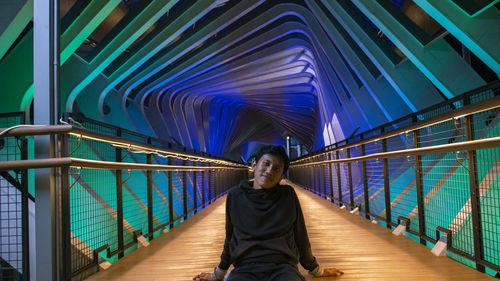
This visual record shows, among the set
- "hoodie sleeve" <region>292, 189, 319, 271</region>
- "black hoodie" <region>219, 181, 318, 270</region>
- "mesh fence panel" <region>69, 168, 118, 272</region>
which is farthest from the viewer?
"mesh fence panel" <region>69, 168, 118, 272</region>

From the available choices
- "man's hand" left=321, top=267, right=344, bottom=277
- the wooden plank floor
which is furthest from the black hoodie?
the wooden plank floor

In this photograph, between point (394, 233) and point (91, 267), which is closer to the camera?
point (91, 267)

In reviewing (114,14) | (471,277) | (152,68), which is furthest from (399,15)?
(152,68)

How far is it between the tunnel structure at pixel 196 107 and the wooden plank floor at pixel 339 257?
0.18 m

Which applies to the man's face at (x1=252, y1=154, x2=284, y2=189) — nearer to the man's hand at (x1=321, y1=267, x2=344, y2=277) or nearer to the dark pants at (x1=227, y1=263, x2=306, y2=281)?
the dark pants at (x1=227, y1=263, x2=306, y2=281)

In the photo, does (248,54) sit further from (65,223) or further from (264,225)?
(264,225)

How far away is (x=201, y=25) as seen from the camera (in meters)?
12.0

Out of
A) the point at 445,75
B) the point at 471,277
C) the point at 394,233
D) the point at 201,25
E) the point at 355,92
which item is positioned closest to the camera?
the point at 471,277

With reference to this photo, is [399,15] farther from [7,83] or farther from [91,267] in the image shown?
[7,83]

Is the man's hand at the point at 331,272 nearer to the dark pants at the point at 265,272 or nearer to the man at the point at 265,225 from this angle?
the man at the point at 265,225

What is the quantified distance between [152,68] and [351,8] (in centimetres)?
710

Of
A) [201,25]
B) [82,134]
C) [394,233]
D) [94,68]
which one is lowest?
[394,233]

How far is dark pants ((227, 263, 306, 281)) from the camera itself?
1701 mm

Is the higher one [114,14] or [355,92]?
[114,14]
